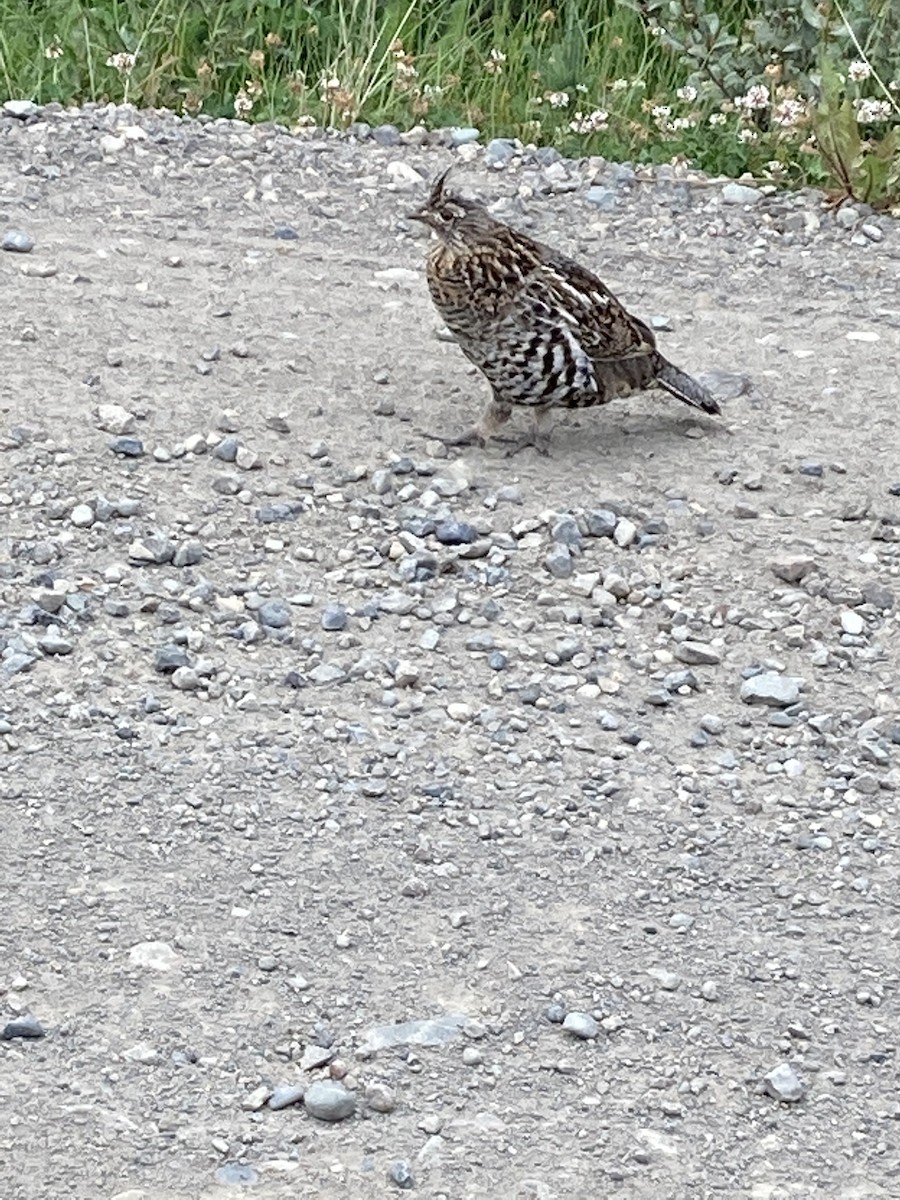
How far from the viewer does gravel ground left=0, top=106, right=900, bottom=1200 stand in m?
4.30

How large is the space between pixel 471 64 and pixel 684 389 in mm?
3480

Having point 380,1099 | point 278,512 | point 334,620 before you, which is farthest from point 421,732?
point 380,1099

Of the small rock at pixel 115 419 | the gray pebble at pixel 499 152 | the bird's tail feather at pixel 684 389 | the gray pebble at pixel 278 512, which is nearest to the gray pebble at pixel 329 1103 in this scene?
the gray pebble at pixel 278 512

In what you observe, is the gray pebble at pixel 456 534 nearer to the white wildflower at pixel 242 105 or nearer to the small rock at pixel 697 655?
the small rock at pixel 697 655

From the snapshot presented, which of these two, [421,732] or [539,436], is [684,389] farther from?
[421,732]

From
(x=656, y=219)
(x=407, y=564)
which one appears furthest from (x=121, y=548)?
(x=656, y=219)

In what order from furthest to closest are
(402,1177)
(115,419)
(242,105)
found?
(242,105) < (115,419) < (402,1177)

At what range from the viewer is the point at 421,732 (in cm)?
552

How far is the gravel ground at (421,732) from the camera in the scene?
430cm

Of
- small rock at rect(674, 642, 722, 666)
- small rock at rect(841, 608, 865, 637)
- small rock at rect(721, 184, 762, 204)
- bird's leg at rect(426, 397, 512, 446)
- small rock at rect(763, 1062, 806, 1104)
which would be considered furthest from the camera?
small rock at rect(721, 184, 762, 204)

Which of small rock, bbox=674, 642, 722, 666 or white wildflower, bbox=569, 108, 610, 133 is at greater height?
white wildflower, bbox=569, 108, 610, 133

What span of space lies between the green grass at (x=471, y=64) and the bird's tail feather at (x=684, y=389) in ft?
7.79

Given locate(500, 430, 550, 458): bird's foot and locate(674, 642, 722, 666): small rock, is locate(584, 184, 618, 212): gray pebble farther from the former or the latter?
locate(674, 642, 722, 666): small rock

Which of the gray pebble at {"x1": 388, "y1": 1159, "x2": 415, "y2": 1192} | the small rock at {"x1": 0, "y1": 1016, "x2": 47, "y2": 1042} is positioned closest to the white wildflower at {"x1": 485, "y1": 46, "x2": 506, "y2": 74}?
the small rock at {"x1": 0, "y1": 1016, "x2": 47, "y2": 1042}
